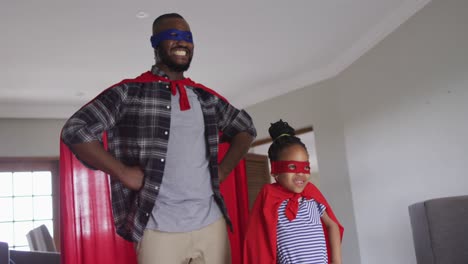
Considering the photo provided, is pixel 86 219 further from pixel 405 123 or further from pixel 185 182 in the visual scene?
pixel 405 123

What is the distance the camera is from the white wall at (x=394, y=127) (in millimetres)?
3291

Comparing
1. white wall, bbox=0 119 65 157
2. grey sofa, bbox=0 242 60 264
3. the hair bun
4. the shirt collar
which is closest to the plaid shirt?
the shirt collar

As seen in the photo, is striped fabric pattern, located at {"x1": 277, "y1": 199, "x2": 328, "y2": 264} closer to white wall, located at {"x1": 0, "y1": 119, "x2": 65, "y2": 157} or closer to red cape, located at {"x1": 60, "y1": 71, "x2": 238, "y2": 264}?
red cape, located at {"x1": 60, "y1": 71, "x2": 238, "y2": 264}

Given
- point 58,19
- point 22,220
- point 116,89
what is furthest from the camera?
point 22,220

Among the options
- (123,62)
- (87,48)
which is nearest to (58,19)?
(87,48)

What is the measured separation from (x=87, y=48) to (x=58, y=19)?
0.54 metres

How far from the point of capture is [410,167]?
3.76 meters

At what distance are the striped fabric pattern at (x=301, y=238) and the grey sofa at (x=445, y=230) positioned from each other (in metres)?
1.11

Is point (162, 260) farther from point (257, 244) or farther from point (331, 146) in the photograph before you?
point (331, 146)

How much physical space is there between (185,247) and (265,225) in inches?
16.0

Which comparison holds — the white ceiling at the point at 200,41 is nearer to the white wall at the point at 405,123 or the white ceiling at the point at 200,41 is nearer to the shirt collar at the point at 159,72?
the white wall at the point at 405,123

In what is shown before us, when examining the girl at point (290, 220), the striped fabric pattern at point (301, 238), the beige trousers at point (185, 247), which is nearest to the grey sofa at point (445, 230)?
the girl at point (290, 220)

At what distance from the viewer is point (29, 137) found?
5480mm

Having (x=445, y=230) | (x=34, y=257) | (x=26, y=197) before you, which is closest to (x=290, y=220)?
(x=445, y=230)
